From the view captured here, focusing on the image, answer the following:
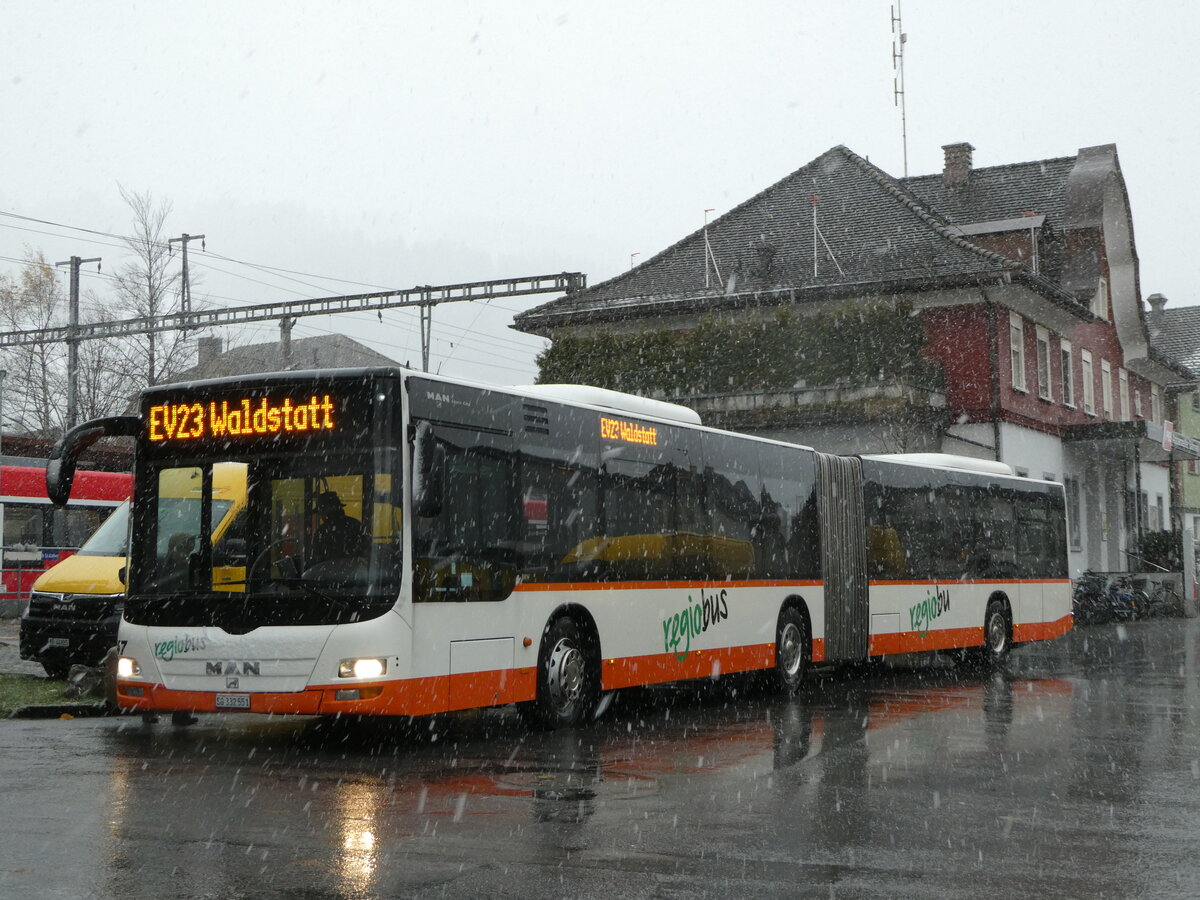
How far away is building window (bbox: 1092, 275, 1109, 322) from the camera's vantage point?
149ft

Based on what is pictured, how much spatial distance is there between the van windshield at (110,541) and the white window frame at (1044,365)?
87.7 feet

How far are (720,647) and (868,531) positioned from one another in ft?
15.4

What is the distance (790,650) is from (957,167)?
30670 millimetres

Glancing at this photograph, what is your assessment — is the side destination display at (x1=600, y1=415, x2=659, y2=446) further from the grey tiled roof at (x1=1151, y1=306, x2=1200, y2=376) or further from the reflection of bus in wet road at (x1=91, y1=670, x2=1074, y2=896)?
the grey tiled roof at (x1=1151, y1=306, x2=1200, y2=376)

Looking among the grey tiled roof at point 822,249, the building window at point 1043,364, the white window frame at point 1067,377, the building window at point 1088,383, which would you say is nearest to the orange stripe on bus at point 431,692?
the grey tiled roof at point 822,249

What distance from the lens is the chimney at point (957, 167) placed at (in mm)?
45156

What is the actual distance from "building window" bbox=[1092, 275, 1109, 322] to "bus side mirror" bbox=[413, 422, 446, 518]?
1447 inches

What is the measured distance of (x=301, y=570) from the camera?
37.6 feet

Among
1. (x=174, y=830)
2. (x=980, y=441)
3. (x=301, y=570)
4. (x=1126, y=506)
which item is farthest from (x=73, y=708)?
(x=1126, y=506)

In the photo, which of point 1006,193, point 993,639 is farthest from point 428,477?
point 1006,193

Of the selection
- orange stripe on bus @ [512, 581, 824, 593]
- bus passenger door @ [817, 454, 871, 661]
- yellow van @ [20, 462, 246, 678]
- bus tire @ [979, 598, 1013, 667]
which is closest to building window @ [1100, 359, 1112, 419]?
bus tire @ [979, 598, 1013, 667]

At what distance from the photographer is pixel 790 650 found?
17672 mm

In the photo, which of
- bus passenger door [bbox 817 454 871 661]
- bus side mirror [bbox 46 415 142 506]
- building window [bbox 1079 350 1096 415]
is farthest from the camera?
building window [bbox 1079 350 1096 415]

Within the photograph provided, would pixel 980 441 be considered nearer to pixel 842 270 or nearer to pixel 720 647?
pixel 842 270
